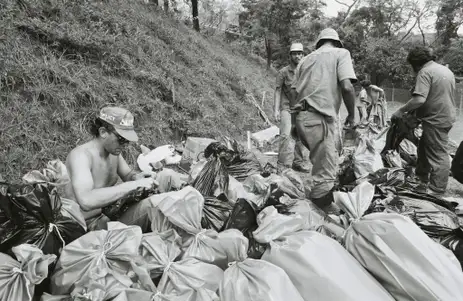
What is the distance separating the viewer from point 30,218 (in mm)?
1813

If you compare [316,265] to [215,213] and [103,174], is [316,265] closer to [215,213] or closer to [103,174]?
[215,213]

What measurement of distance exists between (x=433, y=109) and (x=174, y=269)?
3.64 m

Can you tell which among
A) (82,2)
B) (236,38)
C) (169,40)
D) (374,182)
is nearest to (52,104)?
(82,2)

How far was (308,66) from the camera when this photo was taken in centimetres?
362

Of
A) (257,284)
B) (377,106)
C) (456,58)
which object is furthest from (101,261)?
(456,58)

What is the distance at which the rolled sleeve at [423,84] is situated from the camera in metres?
4.14

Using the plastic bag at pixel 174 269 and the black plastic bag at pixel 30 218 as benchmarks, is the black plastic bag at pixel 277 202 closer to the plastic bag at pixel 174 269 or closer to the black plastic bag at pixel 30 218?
the plastic bag at pixel 174 269

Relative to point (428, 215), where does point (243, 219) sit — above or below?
above

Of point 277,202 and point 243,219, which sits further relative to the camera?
point 277,202

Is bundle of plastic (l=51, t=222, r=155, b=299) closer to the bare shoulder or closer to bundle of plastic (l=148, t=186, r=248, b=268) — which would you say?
bundle of plastic (l=148, t=186, r=248, b=268)

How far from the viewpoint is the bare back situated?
229 cm

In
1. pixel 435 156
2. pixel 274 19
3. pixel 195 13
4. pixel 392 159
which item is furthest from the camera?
pixel 274 19

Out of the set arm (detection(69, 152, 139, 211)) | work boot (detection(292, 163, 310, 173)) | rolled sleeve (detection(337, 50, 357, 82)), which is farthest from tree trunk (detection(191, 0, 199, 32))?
arm (detection(69, 152, 139, 211))

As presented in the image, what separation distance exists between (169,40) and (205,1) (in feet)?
35.1
